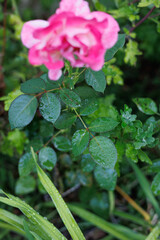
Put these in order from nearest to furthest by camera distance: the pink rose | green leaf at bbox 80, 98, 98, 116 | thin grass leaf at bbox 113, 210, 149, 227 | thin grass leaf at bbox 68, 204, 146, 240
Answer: the pink rose, green leaf at bbox 80, 98, 98, 116, thin grass leaf at bbox 68, 204, 146, 240, thin grass leaf at bbox 113, 210, 149, 227

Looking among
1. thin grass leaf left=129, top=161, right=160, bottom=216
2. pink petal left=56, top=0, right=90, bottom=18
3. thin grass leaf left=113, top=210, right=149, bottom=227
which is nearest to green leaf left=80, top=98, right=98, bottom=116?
pink petal left=56, top=0, right=90, bottom=18

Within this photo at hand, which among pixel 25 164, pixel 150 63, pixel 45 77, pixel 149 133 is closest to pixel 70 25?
pixel 45 77

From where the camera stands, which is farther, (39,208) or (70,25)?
(39,208)

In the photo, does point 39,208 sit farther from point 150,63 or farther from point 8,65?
point 150,63

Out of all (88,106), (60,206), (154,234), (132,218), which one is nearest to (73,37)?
(88,106)

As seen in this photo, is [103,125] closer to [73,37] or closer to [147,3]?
[73,37]

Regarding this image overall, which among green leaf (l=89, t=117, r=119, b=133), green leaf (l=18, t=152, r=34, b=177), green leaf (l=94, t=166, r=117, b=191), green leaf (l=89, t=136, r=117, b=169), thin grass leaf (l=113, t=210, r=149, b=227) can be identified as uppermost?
green leaf (l=89, t=117, r=119, b=133)

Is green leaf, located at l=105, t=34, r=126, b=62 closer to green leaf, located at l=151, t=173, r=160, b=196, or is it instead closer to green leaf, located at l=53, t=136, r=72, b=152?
green leaf, located at l=53, t=136, r=72, b=152

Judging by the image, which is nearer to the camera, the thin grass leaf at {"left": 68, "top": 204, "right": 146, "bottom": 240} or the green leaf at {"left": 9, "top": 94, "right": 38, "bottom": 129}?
the green leaf at {"left": 9, "top": 94, "right": 38, "bottom": 129}

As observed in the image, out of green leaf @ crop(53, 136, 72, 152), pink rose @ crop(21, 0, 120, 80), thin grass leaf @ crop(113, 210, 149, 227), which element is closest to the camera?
pink rose @ crop(21, 0, 120, 80)
